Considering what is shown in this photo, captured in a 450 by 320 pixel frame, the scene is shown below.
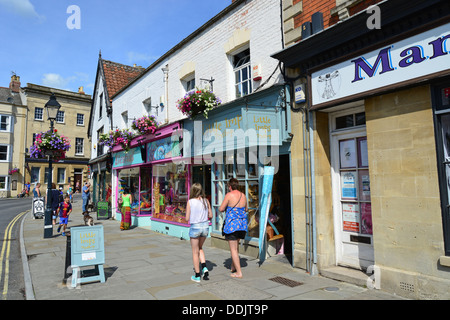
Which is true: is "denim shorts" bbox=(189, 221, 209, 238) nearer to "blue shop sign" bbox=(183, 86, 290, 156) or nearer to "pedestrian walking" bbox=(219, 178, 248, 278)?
"pedestrian walking" bbox=(219, 178, 248, 278)

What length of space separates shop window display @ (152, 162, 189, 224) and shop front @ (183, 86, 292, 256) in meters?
1.49

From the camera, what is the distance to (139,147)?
544 inches

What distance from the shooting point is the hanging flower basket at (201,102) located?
865 centimetres

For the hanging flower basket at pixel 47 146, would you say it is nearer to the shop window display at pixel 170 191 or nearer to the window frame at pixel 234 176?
the shop window display at pixel 170 191

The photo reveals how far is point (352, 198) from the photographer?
589 cm

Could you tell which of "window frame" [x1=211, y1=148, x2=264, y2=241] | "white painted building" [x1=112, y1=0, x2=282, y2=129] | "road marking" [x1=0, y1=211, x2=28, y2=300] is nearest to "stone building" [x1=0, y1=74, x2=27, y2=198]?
"road marking" [x1=0, y1=211, x2=28, y2=300]

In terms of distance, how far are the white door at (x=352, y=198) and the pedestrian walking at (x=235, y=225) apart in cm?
192

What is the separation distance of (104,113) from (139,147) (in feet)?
22.9

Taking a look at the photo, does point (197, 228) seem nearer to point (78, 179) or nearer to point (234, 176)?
point (234, 176)

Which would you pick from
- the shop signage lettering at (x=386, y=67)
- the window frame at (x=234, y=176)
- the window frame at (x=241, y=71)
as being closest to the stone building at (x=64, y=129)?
the window frame at (x=234, y=176)

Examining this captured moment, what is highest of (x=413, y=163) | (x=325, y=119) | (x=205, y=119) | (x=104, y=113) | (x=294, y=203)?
(x=104, y=113)
